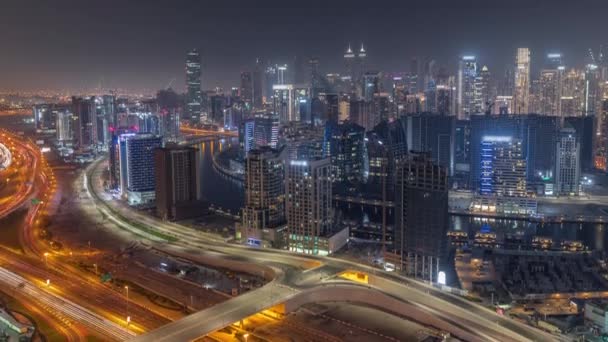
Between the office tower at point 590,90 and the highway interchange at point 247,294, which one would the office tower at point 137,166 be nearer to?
the highway interchange at point 247,294

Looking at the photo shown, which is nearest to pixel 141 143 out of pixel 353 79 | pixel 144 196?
pixel 144 196

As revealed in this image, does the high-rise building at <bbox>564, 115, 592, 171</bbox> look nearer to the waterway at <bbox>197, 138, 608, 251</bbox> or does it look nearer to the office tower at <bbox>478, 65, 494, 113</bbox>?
the office tower at <bbox>478, 65, 494, 113</bbox>

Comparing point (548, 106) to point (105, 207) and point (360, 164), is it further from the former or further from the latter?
point (105, 207)

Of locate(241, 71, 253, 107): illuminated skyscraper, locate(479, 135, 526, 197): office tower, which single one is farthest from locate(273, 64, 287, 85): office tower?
locate(479, 135, 526, 197): office tower

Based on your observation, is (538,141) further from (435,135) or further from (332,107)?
(332,107)

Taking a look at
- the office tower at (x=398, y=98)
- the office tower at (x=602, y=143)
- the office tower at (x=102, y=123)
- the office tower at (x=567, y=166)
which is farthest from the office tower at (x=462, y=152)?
the office tower at (x=102, y=123)

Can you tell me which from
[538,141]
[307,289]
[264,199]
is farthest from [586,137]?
[307,289]

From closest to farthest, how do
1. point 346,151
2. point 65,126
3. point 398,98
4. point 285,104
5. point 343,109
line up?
point 346,151 → point 343,109 → point 65,126 → point 398,98 → point 285,104
